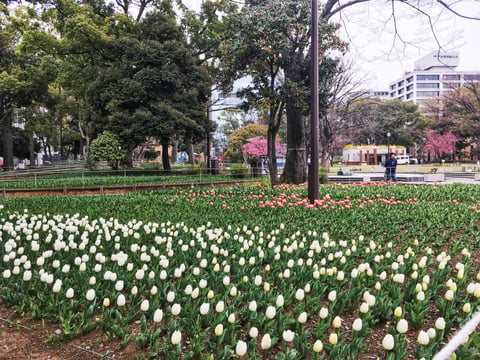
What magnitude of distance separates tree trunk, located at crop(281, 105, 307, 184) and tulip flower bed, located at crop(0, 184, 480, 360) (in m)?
7.75

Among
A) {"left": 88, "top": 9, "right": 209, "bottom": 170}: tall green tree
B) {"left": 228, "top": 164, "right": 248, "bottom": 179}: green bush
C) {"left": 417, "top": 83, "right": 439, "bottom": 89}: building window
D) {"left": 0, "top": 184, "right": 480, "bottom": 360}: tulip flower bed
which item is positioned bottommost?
{"left": 0, "top": 184, "right": 480, "bottom": 360}: tulip flower bed

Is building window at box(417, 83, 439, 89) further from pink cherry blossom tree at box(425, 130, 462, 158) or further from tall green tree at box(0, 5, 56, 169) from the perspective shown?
tall green tree at box(0, 5, 56, 169)

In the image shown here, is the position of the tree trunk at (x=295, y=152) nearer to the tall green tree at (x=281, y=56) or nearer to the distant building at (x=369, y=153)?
the tall green tree at (x=281, y=56)

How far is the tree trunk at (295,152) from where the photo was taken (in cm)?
1329

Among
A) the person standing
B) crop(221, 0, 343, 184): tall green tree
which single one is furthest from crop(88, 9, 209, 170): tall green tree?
the person standing

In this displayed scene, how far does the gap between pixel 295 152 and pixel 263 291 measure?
35.6ft

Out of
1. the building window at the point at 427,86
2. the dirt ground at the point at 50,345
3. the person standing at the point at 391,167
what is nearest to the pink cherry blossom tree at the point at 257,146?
the person standing at the point at 391,167

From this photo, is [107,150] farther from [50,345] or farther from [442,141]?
[442,141]

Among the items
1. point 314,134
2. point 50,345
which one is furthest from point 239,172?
point 50,345

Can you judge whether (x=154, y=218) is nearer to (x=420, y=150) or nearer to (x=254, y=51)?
(x=254, y=51)

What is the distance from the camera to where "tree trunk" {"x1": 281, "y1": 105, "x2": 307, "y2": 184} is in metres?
13.3

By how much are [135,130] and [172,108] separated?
Result: 231 centimetres

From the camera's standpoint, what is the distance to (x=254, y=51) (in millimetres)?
11992

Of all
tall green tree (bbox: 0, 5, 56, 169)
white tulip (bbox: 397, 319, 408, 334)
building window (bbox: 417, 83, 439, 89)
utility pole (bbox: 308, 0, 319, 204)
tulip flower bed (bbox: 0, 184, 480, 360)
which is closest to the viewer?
white tulip (bbox: 397, 319, 408, 334)
